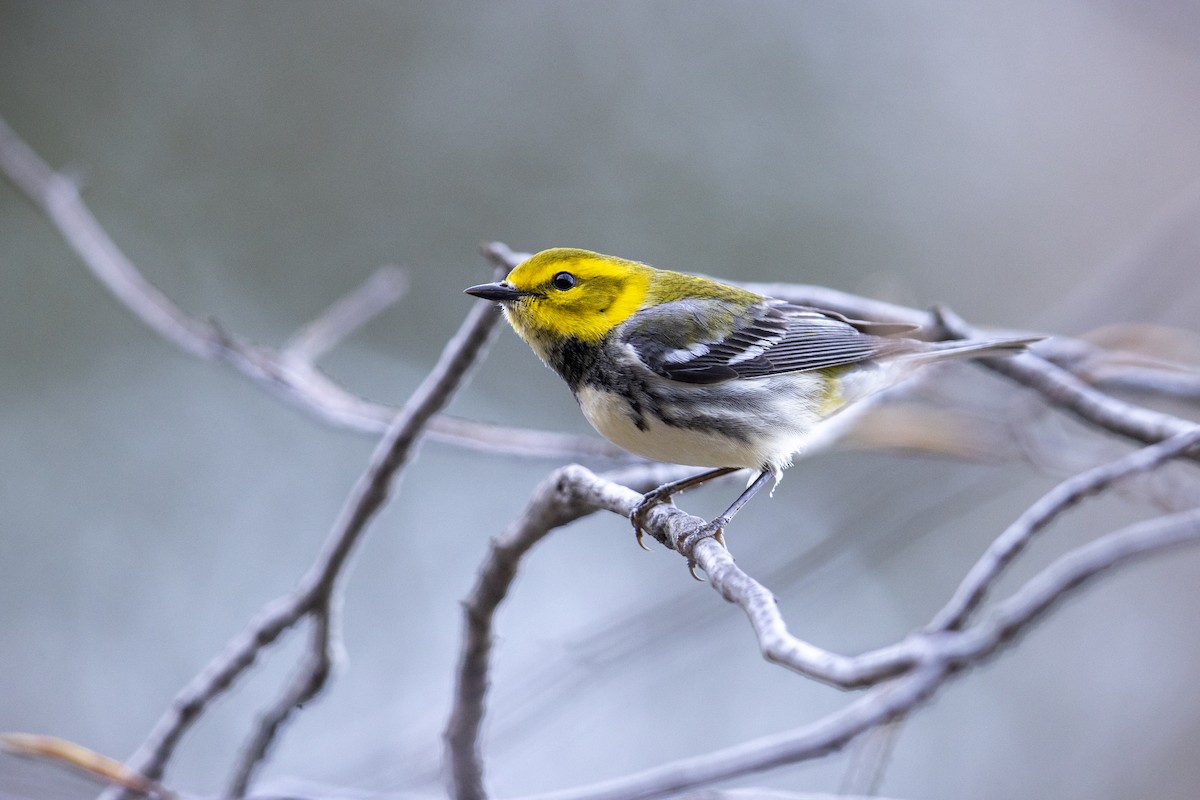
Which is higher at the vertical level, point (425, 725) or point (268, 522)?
point (268, 522)

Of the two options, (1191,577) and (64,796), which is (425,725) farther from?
(1191,577)

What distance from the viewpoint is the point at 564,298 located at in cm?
280

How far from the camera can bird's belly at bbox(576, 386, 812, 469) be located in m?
2.55

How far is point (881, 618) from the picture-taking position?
5660mm

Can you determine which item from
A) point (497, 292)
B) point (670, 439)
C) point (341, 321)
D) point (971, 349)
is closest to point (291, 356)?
point (341, 321)

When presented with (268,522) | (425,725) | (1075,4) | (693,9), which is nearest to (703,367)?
(425,725)

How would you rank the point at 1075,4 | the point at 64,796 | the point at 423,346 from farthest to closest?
the point at 1075,4, the point at 423,346, the point at 64,796

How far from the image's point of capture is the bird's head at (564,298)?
274cm

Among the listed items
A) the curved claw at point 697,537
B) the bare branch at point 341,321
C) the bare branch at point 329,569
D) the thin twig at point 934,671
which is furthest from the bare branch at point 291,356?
the thin twig at point 934,671

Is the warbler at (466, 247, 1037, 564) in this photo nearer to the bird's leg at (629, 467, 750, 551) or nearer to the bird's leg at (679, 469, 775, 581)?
the bird's leg at (629, 467, 750, 551)

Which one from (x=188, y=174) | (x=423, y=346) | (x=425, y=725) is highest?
(x=188, y=174)

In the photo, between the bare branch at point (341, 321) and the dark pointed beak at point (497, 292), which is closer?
the dark pointed beak at point (497, 292)

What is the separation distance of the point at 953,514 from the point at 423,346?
3.79 metres

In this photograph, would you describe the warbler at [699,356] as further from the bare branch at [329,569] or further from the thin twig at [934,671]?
the thin twig at [934,671]
